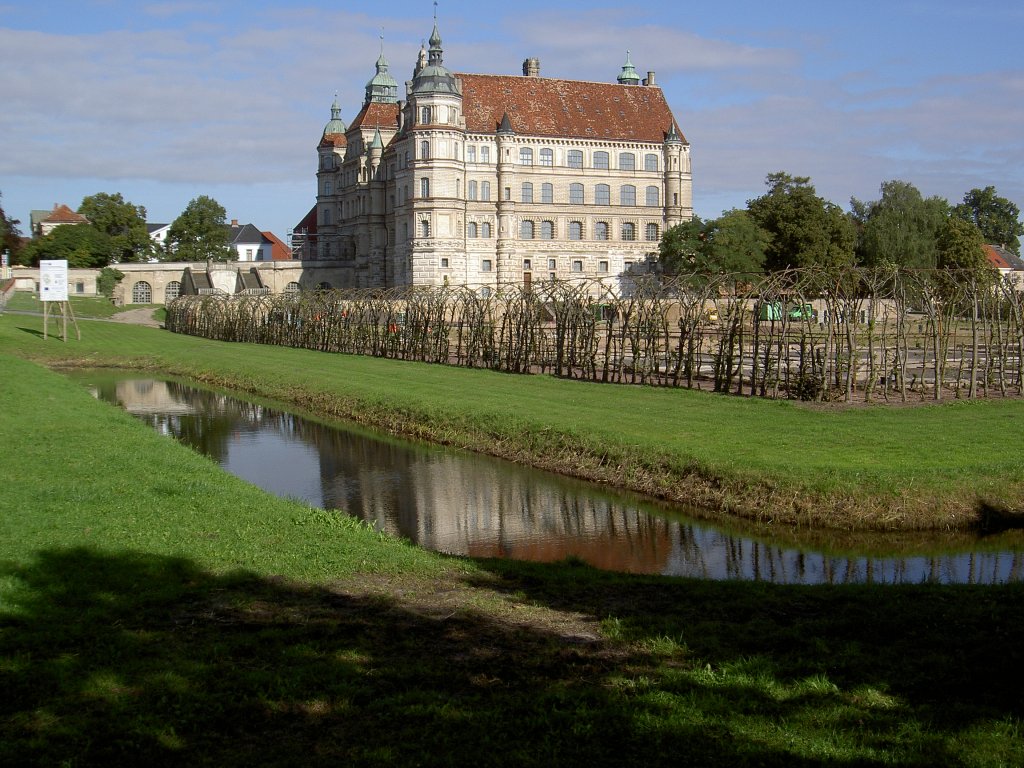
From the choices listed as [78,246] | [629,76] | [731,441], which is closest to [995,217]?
[629,76]

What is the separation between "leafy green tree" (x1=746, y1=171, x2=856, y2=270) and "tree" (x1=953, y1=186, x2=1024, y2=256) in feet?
178

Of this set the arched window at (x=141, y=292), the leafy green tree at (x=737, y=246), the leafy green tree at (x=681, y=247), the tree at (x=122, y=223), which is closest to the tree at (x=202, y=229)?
the tree at (x=122, y=223)

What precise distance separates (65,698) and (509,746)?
9.25 feet

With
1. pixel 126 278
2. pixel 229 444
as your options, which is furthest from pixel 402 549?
pixel 126 278

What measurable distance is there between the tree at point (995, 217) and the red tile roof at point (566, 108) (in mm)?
44960

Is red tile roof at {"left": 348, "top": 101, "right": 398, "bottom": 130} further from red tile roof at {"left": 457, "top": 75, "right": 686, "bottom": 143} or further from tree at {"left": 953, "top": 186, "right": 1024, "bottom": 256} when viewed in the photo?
tree at {"left": 953, "top": 186, "right": 1024, "bottom": 256}

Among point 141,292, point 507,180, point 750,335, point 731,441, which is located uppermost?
point 507,180

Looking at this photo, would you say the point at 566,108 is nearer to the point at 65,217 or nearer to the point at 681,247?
the point at 681,247

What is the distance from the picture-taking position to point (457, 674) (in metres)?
6.89

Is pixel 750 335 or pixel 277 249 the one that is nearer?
pixel 750 335

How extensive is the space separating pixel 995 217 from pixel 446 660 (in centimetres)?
12662

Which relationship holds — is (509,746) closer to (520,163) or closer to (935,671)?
(935,671)

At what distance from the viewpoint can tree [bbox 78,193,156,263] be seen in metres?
102

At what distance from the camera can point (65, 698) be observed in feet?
20.6
